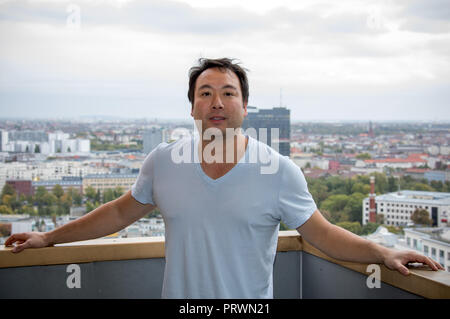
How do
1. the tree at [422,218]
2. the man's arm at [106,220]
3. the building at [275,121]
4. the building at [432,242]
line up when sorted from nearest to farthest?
the man's arm at [106,220] → the building at [432,242] → the building at [275,121] → the tree at [422,218]

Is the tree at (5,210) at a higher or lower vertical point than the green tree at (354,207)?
lower

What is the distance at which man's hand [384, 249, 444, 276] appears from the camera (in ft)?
3.64

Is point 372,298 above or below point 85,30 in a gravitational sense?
below

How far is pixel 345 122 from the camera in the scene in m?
4.05

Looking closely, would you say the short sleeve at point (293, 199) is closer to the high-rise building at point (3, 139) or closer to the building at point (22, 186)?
the building at point (22, 186)

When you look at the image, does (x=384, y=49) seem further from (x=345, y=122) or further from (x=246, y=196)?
(x=246, y=196)

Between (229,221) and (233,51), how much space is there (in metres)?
2.89

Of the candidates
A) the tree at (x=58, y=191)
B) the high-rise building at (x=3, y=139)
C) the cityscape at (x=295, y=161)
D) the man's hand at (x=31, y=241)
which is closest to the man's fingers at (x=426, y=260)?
the man's hand at (x=31, y=241)

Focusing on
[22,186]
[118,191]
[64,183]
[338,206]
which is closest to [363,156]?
[338,206]

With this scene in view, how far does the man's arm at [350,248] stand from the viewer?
3.63 feet

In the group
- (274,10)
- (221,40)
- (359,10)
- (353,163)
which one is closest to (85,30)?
(221,40)

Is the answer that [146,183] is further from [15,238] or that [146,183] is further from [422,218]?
[422,218]

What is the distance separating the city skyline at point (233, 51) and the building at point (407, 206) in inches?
30.4

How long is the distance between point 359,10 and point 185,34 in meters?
1.88
